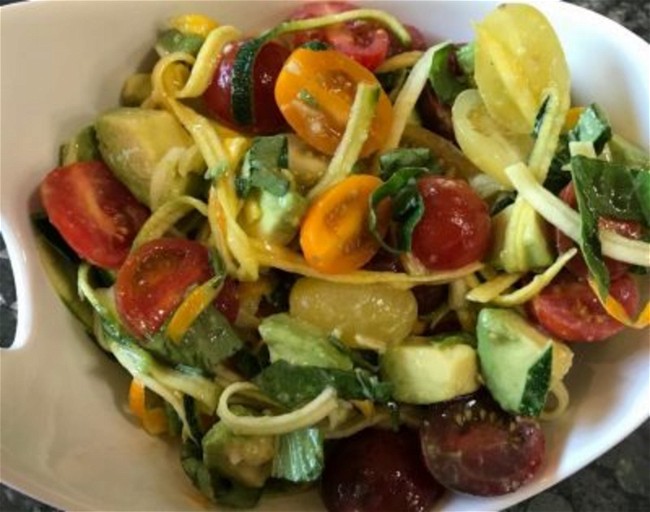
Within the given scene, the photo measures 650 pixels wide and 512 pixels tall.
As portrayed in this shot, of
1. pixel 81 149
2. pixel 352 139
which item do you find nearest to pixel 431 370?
pixel 352 139

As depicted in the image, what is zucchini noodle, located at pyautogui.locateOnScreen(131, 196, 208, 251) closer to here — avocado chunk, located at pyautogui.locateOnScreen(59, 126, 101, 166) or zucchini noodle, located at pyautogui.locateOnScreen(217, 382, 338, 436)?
avocado chunk, located at pyautogui.locateOnScreen(59, 126, 101, 166)

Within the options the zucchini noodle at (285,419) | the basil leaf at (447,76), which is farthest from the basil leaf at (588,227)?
the zucchini noodle at (285,419)

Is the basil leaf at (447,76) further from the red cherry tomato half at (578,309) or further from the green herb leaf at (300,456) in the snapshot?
the green herb leaf at (300,456)

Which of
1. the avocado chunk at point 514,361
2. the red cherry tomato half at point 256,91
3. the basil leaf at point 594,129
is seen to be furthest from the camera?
the red cherry tomato half at point 256,91

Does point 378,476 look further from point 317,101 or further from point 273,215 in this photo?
point 317,101

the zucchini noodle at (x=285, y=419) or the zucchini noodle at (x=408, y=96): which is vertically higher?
the zucchini noodle at (x=408, y=96)

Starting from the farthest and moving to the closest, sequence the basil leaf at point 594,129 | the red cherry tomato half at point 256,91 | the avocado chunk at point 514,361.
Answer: the red cherry tomato half at point 256,91
the basil leaf at point 594,129
the avocado chunk at point 514,361

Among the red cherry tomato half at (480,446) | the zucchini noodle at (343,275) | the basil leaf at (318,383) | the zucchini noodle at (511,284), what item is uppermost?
the zucchini noodle at (343,275)

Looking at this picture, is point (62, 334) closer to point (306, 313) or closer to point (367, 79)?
point (306, 313)
